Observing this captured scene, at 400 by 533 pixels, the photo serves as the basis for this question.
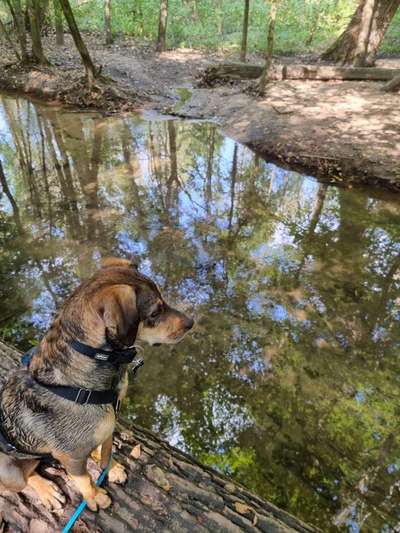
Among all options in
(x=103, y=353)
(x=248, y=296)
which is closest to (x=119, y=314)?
(x=103, y=353)

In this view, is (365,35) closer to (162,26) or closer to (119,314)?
(162,26)

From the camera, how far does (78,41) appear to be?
1211 cm

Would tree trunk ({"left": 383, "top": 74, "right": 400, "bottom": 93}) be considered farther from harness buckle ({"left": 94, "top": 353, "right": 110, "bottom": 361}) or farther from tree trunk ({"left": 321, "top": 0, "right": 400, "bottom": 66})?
harness buckle ({"left": 94, "top": 353, "right": 110, "bottom": 361})

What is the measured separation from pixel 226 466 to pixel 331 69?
48.8 ft

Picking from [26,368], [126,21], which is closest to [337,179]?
[26,368]

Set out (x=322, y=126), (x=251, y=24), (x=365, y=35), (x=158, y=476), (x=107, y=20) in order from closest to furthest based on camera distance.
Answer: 1. (x=158, y=476)
2. (x=322, y=126)
3. (x=365, y=35)
4. (x=107, y=20)
5. (x=251, y=24)

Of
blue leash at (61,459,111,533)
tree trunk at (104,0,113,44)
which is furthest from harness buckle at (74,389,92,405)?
tree trunk at (104,0,113,44)

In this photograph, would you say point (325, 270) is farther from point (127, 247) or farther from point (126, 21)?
point (126, 21)

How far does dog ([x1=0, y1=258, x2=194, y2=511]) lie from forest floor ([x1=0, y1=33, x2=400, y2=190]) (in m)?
7.74

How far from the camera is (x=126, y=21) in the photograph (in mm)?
23781

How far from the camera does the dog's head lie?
2.05 metres

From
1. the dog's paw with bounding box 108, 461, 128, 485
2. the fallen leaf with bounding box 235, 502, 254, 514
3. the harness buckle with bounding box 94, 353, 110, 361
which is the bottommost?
the fallen leaf with bounding box 235, 502, 254, 514

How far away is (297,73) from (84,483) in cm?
1550

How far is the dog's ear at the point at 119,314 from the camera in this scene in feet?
6.67
